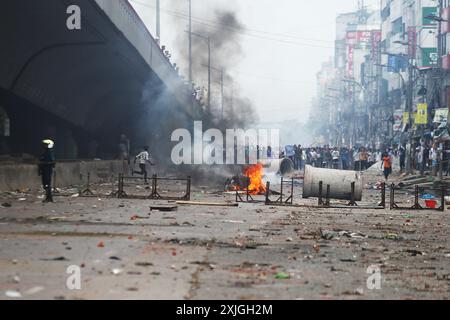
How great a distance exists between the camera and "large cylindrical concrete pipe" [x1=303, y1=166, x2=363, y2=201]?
24.0 m

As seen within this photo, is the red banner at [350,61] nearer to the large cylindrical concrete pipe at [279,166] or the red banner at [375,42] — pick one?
the red banner at [375,42]

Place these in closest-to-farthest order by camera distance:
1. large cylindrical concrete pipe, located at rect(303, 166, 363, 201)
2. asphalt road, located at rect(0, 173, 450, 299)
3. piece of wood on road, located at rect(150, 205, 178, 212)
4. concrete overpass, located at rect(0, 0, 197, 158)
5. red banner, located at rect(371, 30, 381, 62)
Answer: asphalt road, located at rect(0, 173, 450, 299) < piece of wood on road, located at rect(150, 205, 178, 212) < large cylindrical concrete pipe, located at rect(303, 166, 363, 201) < concrete overpass, located at rect(0, 0, 197, 158) < red banner, located at rect(371, 30, 381, 62)

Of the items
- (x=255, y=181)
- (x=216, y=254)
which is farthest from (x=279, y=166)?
(x=216, y=254)

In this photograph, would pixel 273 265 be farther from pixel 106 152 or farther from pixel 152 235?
pixel 106 152

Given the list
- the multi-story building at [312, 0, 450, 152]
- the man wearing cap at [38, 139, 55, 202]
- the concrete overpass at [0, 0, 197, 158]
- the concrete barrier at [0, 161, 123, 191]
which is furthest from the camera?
the multi-story building at [312, 0, 450, 152]

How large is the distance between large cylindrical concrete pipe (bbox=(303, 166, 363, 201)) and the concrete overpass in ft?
26.0

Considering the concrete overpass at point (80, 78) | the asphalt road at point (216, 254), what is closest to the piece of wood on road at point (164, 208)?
the asphalt road at point (216, 254)

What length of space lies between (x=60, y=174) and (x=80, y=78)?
10.7m

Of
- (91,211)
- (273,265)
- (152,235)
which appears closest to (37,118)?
(91,211)

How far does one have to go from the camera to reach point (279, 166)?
39469 millimetres

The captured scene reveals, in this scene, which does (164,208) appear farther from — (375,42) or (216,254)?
(375,42)

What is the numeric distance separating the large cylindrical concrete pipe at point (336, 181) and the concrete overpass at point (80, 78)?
7.92 metres

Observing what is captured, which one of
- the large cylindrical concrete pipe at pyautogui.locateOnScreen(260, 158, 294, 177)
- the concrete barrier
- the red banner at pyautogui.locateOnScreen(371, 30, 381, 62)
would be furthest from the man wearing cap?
the red banner at pyautogui.locateOnScreen(371, 30, 381, 62)

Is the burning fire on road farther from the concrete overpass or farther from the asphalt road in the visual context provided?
the asphalt road
